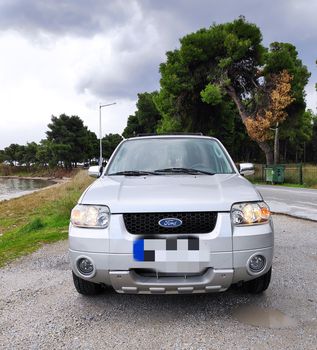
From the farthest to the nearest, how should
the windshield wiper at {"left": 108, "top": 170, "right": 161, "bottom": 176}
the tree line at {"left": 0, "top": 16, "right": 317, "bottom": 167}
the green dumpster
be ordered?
1. the tree line at {"left": 0, "top": 16, "right": 317, "bottom": 167}
2. the green dumpster
3. the windshield wiper at {"left": 108, "top": 170, "right": 161, "bottom": 176}

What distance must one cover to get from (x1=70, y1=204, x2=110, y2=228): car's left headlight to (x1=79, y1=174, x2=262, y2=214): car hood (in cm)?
5

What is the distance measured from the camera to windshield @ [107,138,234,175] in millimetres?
4332

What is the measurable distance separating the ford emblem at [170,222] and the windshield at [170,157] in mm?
1223

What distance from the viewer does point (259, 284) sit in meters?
3.64

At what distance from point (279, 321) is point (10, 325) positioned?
229cm

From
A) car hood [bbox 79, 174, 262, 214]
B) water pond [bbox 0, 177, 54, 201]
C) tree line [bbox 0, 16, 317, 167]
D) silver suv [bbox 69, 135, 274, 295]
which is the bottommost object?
water pond [bbox 0, 177, 54, 201]

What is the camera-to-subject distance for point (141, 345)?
2.78 m

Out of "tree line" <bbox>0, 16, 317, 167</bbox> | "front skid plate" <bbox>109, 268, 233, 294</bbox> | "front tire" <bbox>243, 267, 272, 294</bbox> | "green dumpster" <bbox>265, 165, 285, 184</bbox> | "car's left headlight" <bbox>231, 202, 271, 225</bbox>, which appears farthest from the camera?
"tree line" <bbox>0, 16, 317, 167</bbox>

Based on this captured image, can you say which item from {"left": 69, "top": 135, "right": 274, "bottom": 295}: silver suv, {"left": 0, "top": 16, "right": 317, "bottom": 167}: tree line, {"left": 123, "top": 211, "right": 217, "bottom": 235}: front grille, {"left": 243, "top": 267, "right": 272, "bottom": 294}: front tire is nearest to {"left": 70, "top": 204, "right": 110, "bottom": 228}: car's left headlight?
{"left": 69, "top": 135, "right": 274, "bottom": 295}: silver suv

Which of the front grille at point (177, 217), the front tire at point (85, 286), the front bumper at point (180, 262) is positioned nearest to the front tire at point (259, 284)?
the front bumper at point (180, 262)

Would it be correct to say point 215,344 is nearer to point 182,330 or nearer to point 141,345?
point 182,330

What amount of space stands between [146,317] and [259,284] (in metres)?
1.16

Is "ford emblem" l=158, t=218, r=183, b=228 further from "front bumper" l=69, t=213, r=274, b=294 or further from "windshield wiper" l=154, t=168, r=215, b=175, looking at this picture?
"windshield wiper" l=154, t=168, r=215, b=175

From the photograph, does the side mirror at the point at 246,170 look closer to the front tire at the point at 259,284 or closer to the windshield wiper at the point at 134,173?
the windshield wiper at the point at 134,173
